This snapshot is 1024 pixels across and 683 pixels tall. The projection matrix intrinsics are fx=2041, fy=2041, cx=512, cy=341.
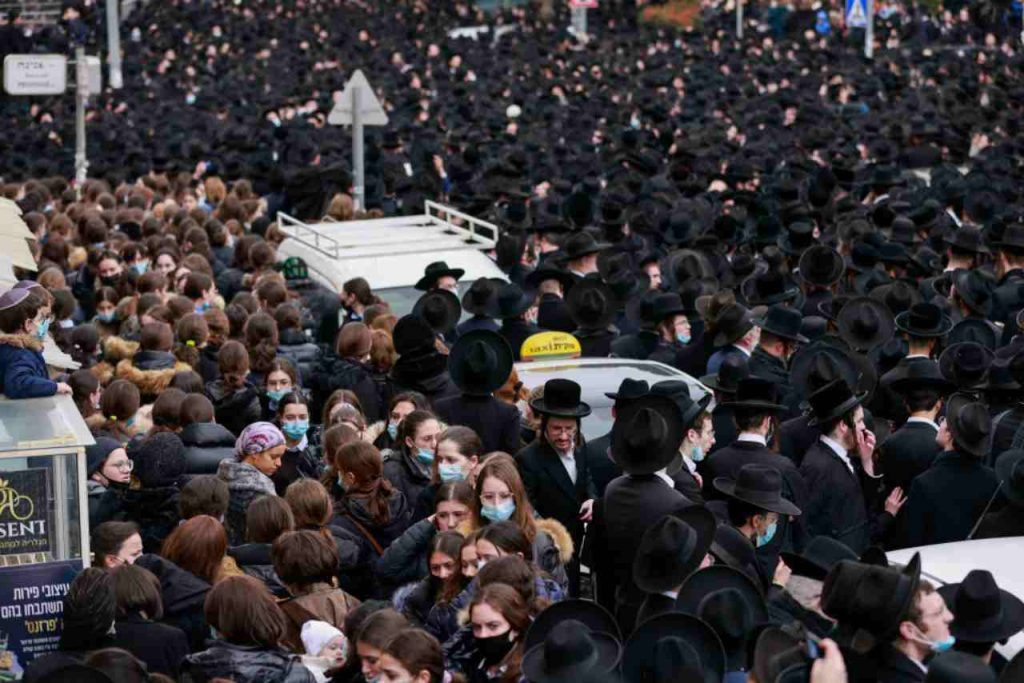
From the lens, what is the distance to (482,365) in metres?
10.4

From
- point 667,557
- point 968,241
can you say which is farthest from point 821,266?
point 667,557

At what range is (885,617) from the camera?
625 centimetres

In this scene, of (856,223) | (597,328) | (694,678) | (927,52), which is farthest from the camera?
(927,52)

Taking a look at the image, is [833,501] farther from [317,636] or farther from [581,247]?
[581,247]

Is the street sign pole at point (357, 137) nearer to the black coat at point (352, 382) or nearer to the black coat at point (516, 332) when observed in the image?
the black coat at point (516, 332)

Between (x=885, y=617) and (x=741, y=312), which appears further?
(x=741, y=312)

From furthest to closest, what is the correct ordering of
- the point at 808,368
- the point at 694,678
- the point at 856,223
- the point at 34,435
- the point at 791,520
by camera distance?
the point at 856,223 < the point at 808,368 < the point at 791,520 < the point at 34,435 < the point at 694,678

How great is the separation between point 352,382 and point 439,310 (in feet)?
2.81

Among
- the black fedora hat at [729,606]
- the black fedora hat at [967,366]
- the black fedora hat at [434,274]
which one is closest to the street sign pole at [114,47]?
the black fedora hat at [434,274]

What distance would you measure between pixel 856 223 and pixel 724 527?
827 cm

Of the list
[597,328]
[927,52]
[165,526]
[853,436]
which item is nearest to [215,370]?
[597,328]

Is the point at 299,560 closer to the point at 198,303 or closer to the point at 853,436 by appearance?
the point at 853,436

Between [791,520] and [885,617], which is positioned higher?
[885,617]

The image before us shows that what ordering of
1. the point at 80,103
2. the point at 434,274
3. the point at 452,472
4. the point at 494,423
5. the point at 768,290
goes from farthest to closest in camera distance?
the point at 80,103, the point at 434,274, the point at 768,290, the point at 494,423, the point at 452,472
